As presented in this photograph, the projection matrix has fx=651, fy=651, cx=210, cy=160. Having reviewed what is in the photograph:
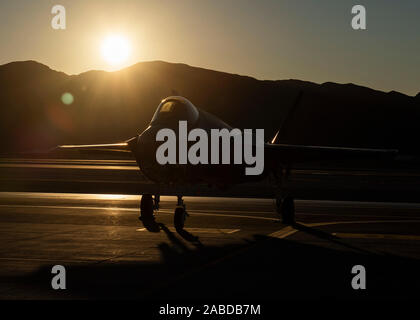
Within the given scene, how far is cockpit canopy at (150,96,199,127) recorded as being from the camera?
56.4 feet

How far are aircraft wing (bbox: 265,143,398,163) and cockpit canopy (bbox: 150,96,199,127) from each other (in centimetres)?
318

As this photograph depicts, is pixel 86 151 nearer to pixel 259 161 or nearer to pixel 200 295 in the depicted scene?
pixel 259 161

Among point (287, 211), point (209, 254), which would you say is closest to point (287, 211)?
point (287, 211)

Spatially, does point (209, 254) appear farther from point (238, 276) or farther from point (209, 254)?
point (238, 276)

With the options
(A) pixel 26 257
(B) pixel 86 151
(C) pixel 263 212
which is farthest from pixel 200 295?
(B) pixel 86 151

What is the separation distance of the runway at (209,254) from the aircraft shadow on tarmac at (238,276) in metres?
0.02

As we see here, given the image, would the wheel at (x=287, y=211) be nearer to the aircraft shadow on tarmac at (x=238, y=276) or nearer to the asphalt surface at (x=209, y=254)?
the asphalt surface at (x=209, y=254)

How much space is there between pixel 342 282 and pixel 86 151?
16.7 meters

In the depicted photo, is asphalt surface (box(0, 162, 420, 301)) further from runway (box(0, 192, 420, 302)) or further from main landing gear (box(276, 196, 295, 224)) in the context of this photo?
main landing gear (box(276, 196, 295, 224))

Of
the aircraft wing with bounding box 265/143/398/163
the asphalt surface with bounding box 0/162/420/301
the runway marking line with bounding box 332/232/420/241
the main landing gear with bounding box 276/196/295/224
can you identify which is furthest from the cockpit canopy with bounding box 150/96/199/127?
the runway marking line with bounding box 332/232/420/241

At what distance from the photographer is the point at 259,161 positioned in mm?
19281

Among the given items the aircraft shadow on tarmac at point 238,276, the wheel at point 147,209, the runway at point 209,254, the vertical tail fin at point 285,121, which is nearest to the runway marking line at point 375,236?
the runway at point 209,254

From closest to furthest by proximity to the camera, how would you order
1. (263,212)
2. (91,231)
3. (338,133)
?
(91,231), (263,212), (338,133)

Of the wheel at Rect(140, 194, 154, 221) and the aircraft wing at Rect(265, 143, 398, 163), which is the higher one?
the aircraft wing at Rect(265, 143, 398, 163)
